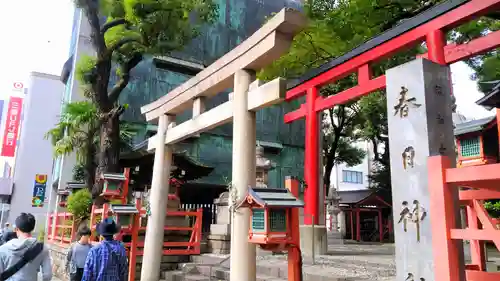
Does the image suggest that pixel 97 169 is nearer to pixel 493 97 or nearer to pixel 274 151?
pixel 493 97

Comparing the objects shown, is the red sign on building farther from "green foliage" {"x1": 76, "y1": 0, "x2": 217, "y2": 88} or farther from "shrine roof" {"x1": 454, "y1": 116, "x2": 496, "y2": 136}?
"shrine roof" {"x1": 454, "y1": 116, "x2": 496, "y2": 136}

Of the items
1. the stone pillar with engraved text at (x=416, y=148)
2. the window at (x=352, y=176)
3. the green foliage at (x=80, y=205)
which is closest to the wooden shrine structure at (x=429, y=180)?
the stone pillar with engraved text at (x=416, y=148)

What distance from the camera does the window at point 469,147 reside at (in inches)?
271

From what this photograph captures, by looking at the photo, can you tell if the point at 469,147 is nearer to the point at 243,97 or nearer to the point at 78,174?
the point at 243,97

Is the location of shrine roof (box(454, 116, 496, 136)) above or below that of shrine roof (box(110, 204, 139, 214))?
above

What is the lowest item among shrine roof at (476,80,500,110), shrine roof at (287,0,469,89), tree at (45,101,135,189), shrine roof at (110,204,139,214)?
shrine roof at (110,204,139,214)

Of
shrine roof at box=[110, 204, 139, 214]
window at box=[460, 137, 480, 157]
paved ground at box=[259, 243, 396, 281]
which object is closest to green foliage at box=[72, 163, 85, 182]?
shrine roof at box=[110, 204, 139, 214]

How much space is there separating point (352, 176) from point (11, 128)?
104ft

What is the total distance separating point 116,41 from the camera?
42.4 ft

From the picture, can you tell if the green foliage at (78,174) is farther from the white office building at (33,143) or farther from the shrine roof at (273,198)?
the shrine roof at (273,198)

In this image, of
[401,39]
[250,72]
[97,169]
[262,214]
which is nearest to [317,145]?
[401,39]

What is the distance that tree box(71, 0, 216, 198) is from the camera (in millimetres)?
12242

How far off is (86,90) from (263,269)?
9299 mm

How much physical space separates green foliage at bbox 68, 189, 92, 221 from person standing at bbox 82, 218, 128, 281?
778cm
